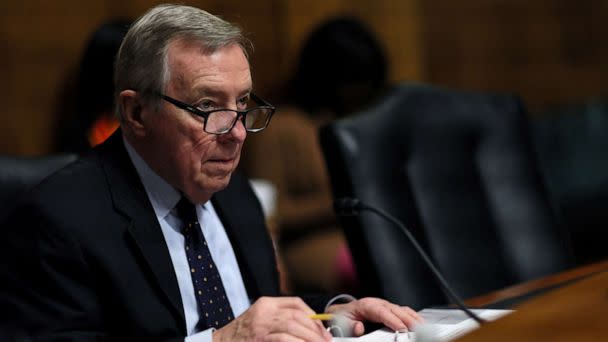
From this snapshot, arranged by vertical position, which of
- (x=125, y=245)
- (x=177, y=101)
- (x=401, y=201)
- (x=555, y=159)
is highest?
(x=177, y=101)

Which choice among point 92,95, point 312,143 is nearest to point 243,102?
point 92,95

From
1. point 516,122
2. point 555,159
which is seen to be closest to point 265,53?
point 555,159

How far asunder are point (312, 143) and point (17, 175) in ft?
6.81

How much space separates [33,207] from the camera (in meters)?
1.36

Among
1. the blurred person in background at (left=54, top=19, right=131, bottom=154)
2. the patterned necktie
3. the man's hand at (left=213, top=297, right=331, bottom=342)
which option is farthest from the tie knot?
the blurred person in background at (left=54, top=19, right=131, bottom=154)

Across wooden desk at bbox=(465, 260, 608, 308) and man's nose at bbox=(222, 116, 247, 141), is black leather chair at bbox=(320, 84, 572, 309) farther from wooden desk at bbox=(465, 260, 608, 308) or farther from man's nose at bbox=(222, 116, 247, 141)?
man's nose at bbox=(222, 116, 247, 141)

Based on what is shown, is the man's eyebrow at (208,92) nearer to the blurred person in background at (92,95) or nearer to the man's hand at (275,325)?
the man's hand at (275,325)

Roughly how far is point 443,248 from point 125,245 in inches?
34.3

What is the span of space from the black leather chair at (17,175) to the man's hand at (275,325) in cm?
59

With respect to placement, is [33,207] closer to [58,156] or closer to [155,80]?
[155,80]

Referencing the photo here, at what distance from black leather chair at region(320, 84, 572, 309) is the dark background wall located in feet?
3.74

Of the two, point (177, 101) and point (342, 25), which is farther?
point (342, 25)

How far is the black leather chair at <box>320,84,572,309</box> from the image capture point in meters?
1.89

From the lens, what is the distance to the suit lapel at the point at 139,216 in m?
1.38
